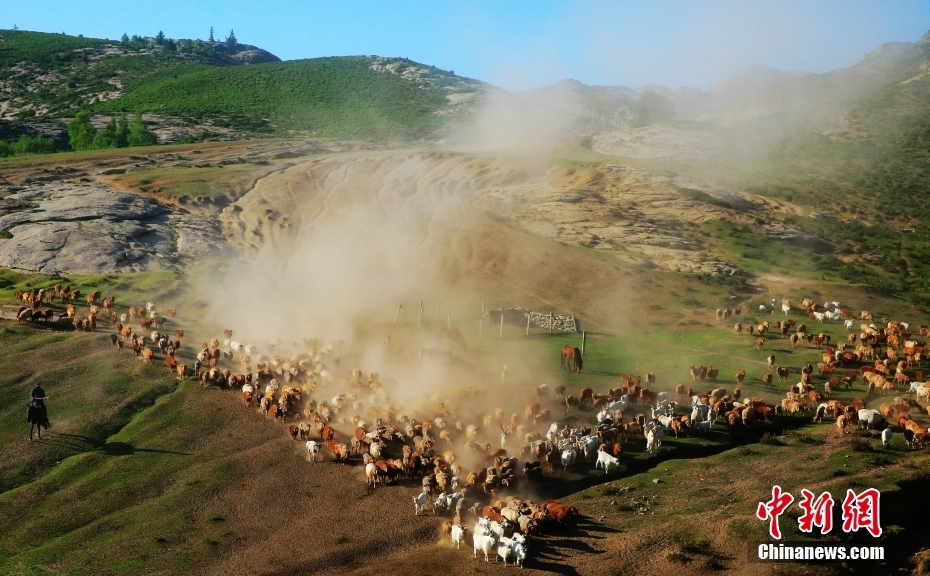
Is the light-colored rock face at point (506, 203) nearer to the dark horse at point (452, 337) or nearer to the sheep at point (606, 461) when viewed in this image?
the dark horse at point (452, 337)

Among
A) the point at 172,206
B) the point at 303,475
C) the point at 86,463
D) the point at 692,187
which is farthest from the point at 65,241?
the point at 692,187

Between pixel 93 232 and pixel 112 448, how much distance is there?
115 ft

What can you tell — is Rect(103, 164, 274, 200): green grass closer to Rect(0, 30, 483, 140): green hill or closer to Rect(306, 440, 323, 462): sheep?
Rect(0, 30, 483, 140): green hill

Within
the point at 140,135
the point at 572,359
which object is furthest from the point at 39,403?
the point at 140,135

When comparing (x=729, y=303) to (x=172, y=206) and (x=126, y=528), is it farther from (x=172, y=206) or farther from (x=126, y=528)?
(x=172, y=206)

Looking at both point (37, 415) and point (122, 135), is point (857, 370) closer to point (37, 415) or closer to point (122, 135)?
point (37, 415)

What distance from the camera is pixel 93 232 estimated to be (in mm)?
60594

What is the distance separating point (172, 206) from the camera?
232 ft

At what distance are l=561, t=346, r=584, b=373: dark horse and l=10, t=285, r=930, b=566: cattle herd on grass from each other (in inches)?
120

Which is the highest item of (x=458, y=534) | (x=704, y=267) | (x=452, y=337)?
(x=704, y=267)

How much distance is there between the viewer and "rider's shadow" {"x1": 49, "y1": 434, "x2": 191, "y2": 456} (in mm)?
30375

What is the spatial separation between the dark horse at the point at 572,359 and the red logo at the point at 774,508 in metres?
16.2

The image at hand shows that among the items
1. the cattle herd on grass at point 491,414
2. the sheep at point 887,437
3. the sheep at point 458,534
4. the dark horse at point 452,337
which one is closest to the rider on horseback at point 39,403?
the cattle herd on grass at point 491,414

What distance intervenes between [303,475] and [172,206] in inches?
1912
